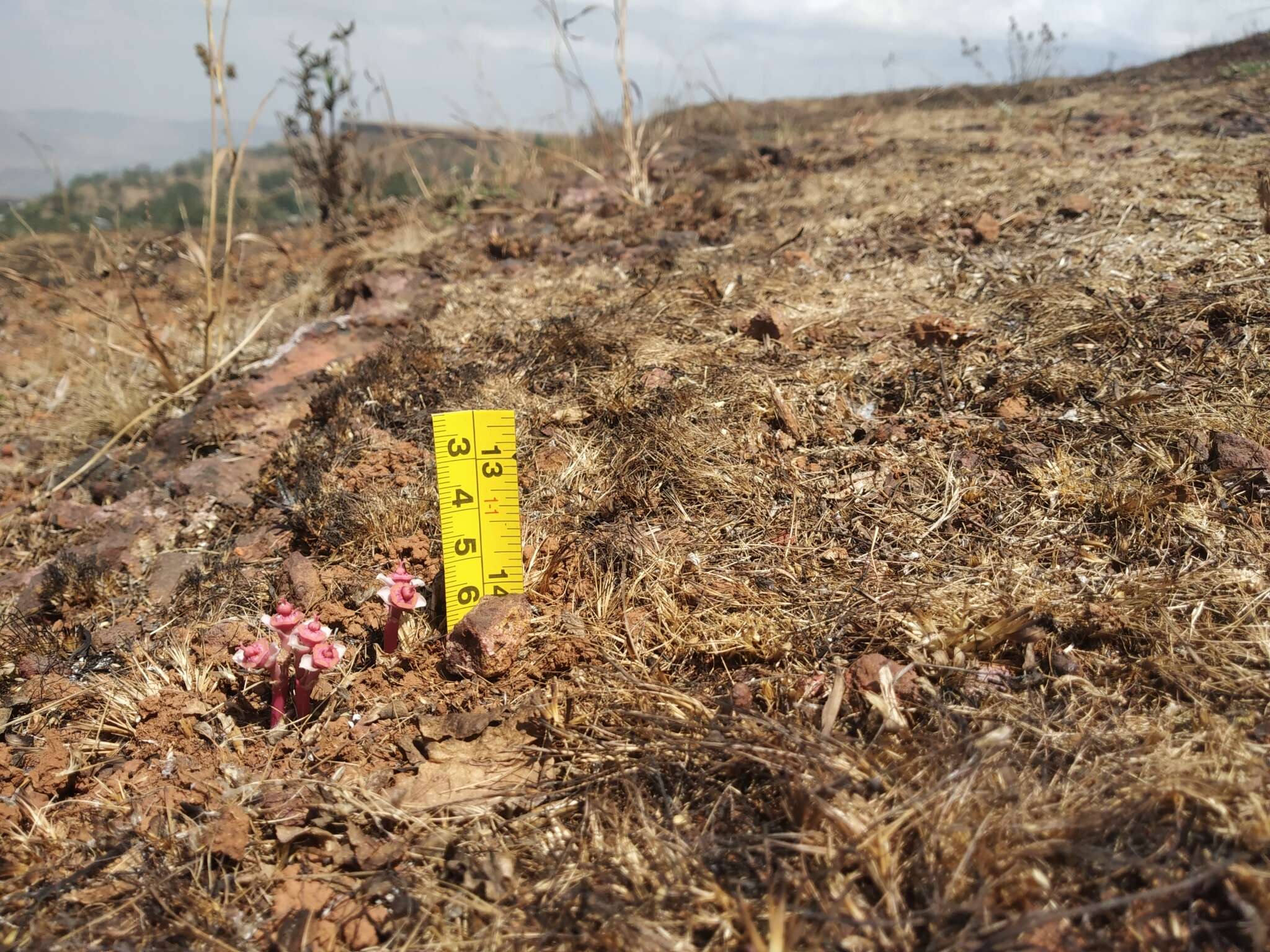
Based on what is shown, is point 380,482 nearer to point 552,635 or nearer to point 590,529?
point 590,529

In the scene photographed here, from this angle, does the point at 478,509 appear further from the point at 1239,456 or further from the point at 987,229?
the point at 987,229

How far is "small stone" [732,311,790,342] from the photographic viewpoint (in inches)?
127

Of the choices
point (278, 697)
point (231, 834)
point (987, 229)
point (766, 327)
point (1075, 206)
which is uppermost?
point (1075, 206)

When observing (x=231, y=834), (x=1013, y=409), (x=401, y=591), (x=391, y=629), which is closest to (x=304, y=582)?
(x=391, y=629)

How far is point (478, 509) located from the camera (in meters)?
2.14

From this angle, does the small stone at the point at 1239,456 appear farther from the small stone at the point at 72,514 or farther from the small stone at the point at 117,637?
the small stone at the point at 72,514

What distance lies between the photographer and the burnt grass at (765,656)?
133 centimetres

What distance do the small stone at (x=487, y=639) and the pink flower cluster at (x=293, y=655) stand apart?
298 millimetres

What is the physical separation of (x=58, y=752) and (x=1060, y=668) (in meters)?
2.41

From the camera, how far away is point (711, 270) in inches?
161

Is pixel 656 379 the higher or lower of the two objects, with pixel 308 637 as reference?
higher

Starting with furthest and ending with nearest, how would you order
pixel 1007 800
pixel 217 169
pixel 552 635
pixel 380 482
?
pixel 217 169, pixel 380 482, pixel 552 635, pixel 1007 800

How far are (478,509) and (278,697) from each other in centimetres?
70

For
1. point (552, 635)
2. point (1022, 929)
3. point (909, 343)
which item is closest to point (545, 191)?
point (909, 343)
